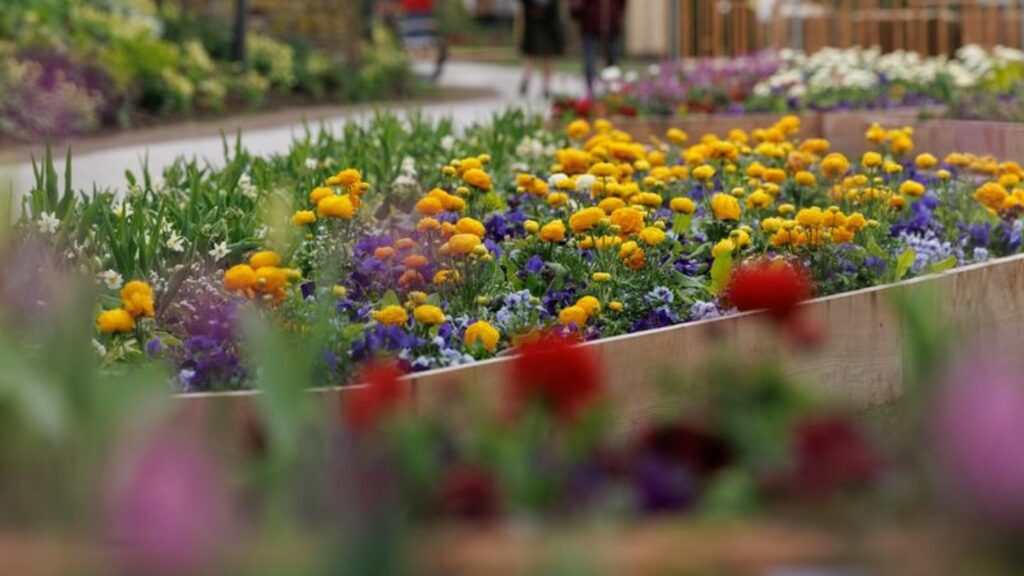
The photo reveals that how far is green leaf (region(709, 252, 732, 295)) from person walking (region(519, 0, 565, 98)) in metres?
15.8

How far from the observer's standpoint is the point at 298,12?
898 inches

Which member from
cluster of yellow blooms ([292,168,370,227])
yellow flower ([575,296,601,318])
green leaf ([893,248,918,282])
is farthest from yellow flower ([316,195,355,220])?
green leaf ([893,248,918,282])

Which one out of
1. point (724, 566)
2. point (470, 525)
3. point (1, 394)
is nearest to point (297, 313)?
point (1, 394)

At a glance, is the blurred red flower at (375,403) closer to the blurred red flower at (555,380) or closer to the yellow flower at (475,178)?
the blurred red flower at (555,380)

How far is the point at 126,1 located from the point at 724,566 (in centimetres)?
1865

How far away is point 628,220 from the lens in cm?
568

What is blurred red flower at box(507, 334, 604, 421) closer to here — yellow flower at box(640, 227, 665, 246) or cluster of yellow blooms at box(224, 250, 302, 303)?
cluster of yellow blooms at box(224, 250, 302, 303)

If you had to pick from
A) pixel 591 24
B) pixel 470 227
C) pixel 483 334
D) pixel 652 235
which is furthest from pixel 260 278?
pixel 591 24

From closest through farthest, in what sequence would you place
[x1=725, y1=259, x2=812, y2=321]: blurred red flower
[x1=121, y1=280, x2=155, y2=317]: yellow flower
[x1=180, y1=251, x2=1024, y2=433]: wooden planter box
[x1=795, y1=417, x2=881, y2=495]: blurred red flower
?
1. [x1=795, y1=417, x2=881, y2=495]: blurred red flower
2. [x1=725, y1=259, x2=812, y2=321]: blurred red flower
3. [x1=121, y1=280, x2=155, y2=317]: yellow flower
4. [x1=180, y1=251, x2=1024, y2=433]: wooden planter box

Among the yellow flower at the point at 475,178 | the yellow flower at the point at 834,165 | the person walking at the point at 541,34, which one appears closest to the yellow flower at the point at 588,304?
the yellow flower at the point at 475,178

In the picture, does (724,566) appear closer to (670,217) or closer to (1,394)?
(1,394)

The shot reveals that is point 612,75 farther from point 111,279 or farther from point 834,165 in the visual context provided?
point 111,279

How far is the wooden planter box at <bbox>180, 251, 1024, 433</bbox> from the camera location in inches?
179

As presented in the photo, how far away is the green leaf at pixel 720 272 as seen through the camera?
5676 mm
